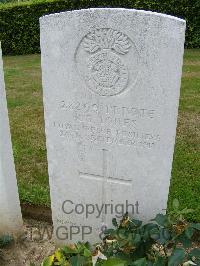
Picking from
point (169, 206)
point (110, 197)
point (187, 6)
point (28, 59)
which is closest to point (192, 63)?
point (187, 6)

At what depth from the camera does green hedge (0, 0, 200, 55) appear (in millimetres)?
11211

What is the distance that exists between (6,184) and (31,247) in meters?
0.66

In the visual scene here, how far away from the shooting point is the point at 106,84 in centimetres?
286

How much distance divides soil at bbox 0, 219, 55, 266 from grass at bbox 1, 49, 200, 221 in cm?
32

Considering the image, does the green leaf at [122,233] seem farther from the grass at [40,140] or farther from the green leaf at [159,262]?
the grass at [40,140]

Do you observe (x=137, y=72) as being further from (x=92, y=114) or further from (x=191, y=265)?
(x=191, y=265)

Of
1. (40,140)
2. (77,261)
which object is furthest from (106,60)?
(40,140)

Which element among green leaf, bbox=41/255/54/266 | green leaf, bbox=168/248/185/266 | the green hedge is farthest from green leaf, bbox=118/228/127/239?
the green hedge

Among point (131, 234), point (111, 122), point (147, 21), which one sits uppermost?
point (147, 21)

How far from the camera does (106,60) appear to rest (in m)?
2.79

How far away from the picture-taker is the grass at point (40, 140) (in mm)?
4327

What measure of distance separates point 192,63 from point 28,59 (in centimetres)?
449

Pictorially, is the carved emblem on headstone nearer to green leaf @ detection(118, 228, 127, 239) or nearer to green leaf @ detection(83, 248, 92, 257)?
green leaf @ detection(118, 228, 127, 239)

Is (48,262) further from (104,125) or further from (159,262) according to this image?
(104,125)
